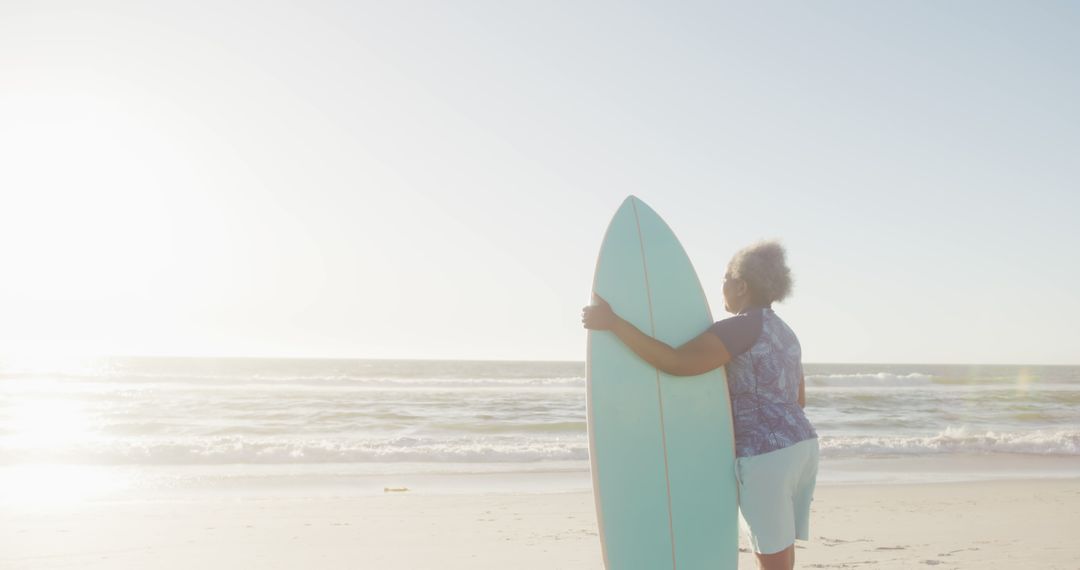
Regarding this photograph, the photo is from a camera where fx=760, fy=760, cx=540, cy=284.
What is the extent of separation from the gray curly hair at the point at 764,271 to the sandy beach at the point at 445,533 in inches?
92.3

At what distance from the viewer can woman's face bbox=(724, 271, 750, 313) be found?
2.20 metres

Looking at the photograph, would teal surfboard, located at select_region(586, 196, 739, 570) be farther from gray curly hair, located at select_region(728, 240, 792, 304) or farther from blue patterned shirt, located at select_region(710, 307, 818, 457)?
gray curly hair, located at select_region(728, 240, 792, 304)

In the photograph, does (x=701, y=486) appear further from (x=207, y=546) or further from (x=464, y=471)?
(x=464, y=471)

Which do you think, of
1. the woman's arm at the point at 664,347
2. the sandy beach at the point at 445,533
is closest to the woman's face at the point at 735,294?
the woman's arm at the point at 664,347

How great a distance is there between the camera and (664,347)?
2316mm

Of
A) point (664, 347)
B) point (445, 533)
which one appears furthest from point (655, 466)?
point (445, 533)

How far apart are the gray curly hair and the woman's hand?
0.41m

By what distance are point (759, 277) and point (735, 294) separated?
0.09m

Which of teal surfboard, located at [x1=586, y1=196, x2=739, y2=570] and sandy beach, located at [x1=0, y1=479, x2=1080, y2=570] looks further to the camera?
sandy beach, located at [x1=0, y1=479, x2=1080, y2=570]

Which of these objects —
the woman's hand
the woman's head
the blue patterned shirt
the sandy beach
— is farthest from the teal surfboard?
the sandy beach

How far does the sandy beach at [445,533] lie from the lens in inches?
165

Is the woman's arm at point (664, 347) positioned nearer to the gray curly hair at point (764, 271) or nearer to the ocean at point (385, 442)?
the gray curly hair at point (764, 271)

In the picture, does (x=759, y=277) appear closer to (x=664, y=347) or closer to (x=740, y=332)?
(x=740, y=332)

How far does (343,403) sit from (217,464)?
7970 mm
